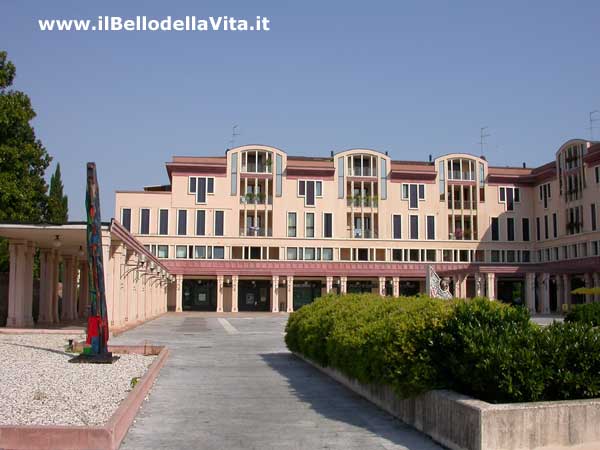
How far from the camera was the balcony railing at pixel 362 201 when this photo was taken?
65.1 m

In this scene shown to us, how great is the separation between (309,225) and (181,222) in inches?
470

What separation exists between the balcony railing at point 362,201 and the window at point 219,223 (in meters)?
12.0

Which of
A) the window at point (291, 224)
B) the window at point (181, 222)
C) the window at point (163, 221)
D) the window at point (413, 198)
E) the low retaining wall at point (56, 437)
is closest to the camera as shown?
the low retaining wall at point (56, 437)

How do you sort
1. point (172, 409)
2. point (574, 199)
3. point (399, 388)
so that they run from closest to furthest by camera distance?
point (399, 388)
point (172, 409)
point (574, 199)

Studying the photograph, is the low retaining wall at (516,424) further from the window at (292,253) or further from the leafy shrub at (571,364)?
the window at (292,253)

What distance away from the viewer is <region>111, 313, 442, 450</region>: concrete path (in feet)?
27.2

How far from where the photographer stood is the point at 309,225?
64.5m

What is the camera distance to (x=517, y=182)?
67500 mm

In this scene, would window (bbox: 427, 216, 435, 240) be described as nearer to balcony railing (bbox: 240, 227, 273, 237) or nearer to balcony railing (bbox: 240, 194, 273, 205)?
balcony railing (bbox: 240, 227, 273, 237)

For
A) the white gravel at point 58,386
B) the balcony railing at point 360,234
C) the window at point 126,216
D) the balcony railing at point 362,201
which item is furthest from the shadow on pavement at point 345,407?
the balcony railing at point 362,201

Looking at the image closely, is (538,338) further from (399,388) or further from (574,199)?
(574,199)

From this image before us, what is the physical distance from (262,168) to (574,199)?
28167mm

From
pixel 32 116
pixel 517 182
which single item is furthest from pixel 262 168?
pixel 32 116

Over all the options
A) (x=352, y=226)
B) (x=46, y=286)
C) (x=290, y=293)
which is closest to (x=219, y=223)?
(x=290, y=293)
